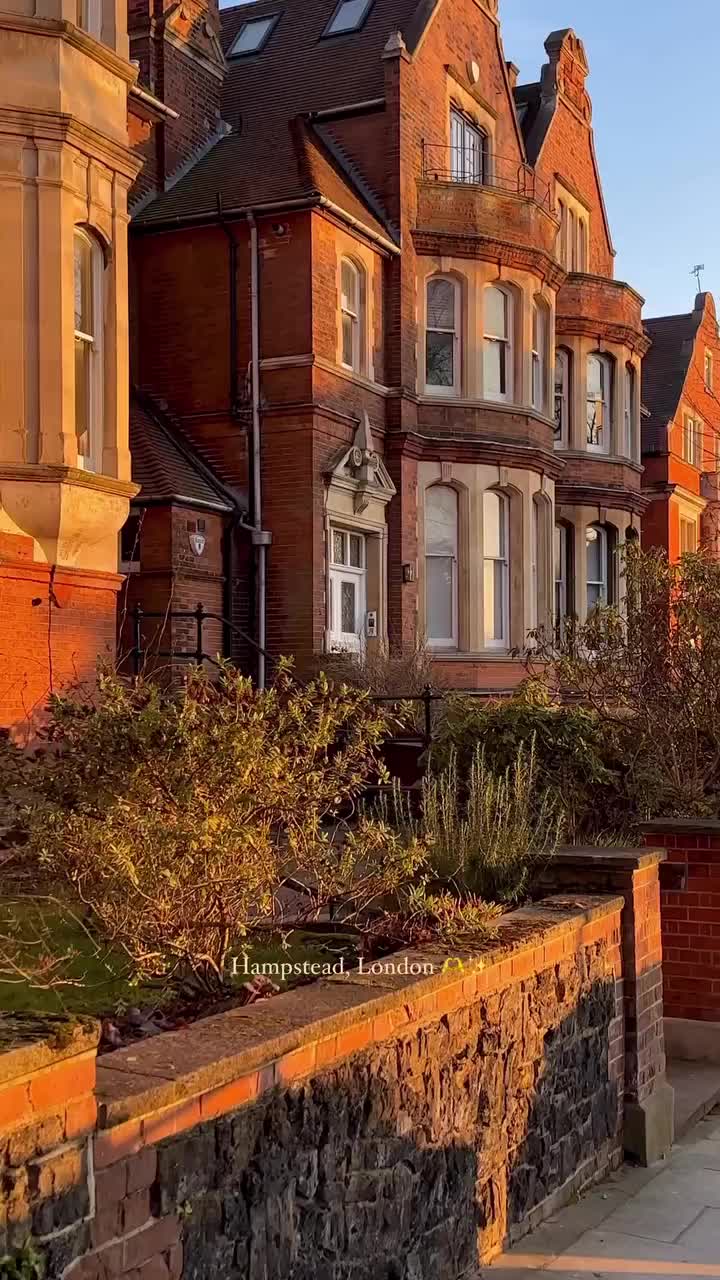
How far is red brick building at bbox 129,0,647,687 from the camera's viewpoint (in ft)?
54.7

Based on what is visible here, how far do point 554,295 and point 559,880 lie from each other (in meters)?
16.7

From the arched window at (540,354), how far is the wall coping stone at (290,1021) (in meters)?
16.3

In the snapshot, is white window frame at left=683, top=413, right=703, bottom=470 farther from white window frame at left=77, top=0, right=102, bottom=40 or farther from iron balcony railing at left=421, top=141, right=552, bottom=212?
white window frame at left=77, top=0, right=102, bottom=40

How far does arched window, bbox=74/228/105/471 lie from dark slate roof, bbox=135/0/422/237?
5470 millimetres

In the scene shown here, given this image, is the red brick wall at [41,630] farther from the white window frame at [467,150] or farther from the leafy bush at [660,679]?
the white window frame at [467,150]

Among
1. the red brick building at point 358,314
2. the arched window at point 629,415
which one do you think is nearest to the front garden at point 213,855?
the red brick building at point 358,314

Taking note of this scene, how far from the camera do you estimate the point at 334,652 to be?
1628 centimetres

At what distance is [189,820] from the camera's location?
180 inches

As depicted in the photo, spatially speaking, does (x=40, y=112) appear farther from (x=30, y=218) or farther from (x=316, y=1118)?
(x=316, y=1118)

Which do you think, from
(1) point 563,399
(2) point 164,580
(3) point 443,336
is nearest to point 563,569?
(1) point 563,399

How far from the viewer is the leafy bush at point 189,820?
4.58m

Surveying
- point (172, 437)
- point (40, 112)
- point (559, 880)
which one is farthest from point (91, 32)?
point (559, 880)

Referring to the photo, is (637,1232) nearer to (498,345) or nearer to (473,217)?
(473,217)

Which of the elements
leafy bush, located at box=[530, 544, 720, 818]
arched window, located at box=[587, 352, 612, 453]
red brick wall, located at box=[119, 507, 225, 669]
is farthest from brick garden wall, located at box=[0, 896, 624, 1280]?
arched window, located at box=[587, 352, 612, 453]
